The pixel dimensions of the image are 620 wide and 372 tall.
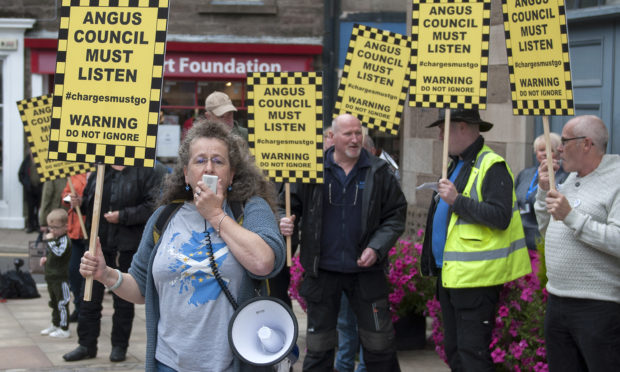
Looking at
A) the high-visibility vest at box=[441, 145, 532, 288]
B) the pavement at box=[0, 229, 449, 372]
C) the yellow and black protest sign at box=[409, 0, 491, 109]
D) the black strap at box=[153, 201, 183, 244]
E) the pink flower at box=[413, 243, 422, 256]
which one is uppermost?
the yellow and black protest sign at box=[409, 0, 491, 109]

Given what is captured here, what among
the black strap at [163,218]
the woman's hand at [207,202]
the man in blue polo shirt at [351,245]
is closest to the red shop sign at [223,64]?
the man in blue polo shirt at [351,245]

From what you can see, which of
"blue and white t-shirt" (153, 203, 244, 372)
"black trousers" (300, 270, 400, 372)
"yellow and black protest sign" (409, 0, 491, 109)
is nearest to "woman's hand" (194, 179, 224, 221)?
"blue and white t-shirt" (153, 203, 244, 372)

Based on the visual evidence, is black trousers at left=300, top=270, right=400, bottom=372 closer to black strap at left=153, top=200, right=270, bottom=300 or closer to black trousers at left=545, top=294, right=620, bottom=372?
black trousers at left=545, top=294, right=620, bottom=372

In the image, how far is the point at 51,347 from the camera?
7.70 metres

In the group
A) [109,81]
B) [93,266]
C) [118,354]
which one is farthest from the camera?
[118,354]

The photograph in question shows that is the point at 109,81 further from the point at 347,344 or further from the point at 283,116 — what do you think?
the point at 347,344

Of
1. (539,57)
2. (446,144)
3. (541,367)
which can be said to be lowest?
(541,367)

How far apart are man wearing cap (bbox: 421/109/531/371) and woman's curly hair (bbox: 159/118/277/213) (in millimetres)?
1605

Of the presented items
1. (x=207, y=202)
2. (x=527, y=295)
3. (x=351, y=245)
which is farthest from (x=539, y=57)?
(x=207, y=202)

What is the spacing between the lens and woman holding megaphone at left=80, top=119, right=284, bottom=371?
350cm

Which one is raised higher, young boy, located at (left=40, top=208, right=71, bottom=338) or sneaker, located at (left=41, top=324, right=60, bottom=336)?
young boy, located at (left=40, top=208, right=71, bottom=338)

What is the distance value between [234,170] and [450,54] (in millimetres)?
2124

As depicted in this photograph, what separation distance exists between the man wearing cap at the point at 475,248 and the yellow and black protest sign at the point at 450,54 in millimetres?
197

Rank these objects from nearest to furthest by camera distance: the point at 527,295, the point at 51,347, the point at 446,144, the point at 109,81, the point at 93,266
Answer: the point at 93,266 < the point at 109,81 < the point at 446,144 < the point at 527,295 < the point at 51,347
